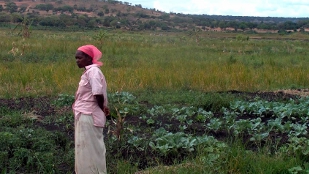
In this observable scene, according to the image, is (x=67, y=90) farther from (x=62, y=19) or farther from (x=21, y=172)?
(x=62, y=19)

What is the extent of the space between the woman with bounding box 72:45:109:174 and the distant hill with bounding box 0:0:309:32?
2036 inches

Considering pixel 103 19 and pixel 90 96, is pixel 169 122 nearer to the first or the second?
pixel 90 96

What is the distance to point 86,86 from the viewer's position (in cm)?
482

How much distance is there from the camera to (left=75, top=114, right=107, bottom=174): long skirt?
484 cm

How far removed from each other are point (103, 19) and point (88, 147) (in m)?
64.3

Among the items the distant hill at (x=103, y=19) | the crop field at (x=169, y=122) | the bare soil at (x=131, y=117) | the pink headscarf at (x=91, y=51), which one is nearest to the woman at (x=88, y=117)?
the pink headscarf at (x=91, y=51)

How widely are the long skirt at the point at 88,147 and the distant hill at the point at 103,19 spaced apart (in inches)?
2041

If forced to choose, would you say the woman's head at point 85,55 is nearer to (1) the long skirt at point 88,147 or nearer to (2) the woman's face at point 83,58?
(2) the woman's face at point 83,58

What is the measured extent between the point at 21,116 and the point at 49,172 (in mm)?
2413

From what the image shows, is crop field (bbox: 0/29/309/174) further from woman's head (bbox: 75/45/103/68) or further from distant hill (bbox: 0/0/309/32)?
distant hill (bbox: 0/0/309/32)

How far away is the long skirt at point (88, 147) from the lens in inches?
190

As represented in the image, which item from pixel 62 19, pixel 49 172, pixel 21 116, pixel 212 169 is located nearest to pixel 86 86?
pixel 49 172

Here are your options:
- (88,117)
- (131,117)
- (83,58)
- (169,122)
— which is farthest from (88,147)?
(131,117)

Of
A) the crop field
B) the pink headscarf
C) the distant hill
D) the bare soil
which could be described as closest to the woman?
the pink headscarf
